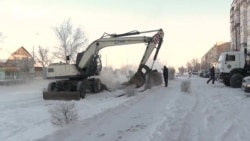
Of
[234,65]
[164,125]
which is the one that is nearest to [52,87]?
[234,65]

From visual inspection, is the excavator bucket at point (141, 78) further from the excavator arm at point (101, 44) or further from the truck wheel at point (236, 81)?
the truck wheel at point (236, 81)

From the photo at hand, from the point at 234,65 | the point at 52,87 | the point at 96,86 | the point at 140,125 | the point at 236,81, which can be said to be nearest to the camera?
the point at 140,125

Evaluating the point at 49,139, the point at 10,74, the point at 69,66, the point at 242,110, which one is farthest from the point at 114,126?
the point at 10,74

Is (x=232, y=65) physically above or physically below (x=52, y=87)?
above

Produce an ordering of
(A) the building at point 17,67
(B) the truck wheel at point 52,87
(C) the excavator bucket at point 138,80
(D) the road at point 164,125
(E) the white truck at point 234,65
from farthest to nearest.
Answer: (A) the building at point 17,67, (E) the white truck at point 234,65, (C) the excavator bucket at point 138,80, (B) the truck wheel at point 52,87, (D) the road at point 164,125

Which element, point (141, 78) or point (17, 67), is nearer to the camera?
point (141, 78)

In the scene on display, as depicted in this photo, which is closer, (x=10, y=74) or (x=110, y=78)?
(x=110, y=78)

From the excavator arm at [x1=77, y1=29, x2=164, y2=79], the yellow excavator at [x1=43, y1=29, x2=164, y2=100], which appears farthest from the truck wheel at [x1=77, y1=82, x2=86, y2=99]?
the excavator arm at [x1=77, y1=29, x2=164, y2=79]

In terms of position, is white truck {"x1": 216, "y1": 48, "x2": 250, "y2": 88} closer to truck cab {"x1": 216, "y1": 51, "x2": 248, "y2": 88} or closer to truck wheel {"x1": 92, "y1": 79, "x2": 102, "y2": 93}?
truck cab {"x1": 216, "y1": 51, "x2": 248, "y2": 88}

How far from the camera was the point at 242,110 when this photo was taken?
A: 16.5m

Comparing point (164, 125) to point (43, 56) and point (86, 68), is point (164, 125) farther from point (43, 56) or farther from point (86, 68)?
point (43, 56)

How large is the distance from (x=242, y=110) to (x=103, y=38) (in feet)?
42.9

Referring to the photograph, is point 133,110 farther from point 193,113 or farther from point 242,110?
point 242,110

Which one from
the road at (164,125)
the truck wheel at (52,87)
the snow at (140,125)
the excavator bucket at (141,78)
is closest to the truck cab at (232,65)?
the excavator bucket at (141,78)
